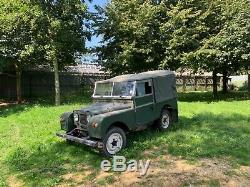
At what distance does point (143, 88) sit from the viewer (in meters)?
10.2

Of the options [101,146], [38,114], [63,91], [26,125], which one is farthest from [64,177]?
[63,91]

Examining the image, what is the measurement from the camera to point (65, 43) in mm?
18219

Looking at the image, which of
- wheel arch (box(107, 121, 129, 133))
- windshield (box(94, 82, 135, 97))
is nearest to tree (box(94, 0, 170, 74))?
windshield (box(94, 82, 135, 97))

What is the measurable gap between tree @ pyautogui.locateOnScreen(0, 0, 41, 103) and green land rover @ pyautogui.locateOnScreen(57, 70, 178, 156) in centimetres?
800

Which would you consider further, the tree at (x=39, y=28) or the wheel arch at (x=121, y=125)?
the tree at (x=39, y=28)

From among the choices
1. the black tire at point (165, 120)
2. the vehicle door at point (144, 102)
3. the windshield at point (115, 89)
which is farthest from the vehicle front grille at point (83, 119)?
the black tire at point (165, 120)

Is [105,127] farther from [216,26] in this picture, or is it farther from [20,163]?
[216,26]

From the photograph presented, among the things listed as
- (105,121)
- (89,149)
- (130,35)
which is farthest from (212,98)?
(105,121)

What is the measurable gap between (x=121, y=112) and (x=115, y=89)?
126 centimetres

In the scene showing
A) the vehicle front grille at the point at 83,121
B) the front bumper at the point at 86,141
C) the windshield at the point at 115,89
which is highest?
the windshield at the point at 115,89

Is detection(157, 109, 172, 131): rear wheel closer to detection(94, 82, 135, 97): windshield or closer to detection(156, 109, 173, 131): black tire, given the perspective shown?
detection(156, 109, 173, 131): black tire

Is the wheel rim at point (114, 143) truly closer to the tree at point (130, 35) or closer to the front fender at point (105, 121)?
the front fender at point (105, 121)

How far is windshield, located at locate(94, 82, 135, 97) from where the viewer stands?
993 centimetres

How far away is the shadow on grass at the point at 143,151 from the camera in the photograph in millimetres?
8172
